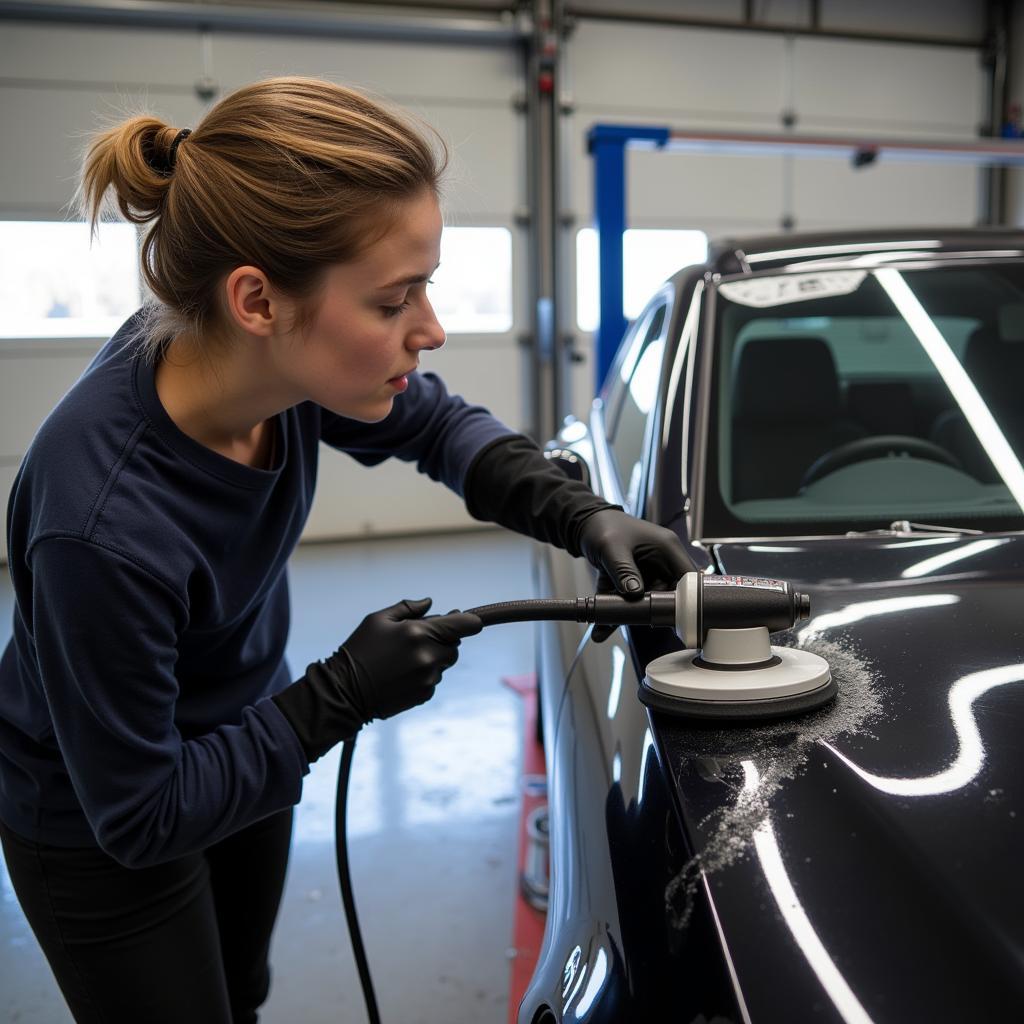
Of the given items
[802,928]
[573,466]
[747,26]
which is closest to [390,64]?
[747,26]

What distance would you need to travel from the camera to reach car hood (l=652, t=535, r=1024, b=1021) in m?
0.57

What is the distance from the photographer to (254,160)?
928mm

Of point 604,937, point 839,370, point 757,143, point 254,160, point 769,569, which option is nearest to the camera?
point 604,937

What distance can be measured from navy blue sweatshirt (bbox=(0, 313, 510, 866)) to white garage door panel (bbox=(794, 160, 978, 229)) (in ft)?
22.1

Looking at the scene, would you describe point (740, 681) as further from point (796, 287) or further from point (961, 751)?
point (796, 287)

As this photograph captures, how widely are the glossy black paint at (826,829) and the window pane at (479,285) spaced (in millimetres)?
5701

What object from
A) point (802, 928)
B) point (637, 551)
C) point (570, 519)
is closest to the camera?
point (802, 928)

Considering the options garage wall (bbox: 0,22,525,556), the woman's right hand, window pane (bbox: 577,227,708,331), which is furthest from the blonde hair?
window pane (bbox: 577,227,708,331)

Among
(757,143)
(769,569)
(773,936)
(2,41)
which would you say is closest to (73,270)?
(2,41)

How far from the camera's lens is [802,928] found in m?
0.61

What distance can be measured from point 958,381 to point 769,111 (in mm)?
6075

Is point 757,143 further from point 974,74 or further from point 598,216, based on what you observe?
point 974,74

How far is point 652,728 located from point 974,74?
8032mm

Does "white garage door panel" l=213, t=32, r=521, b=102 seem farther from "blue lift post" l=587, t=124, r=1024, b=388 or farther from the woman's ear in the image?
the woman's ear
